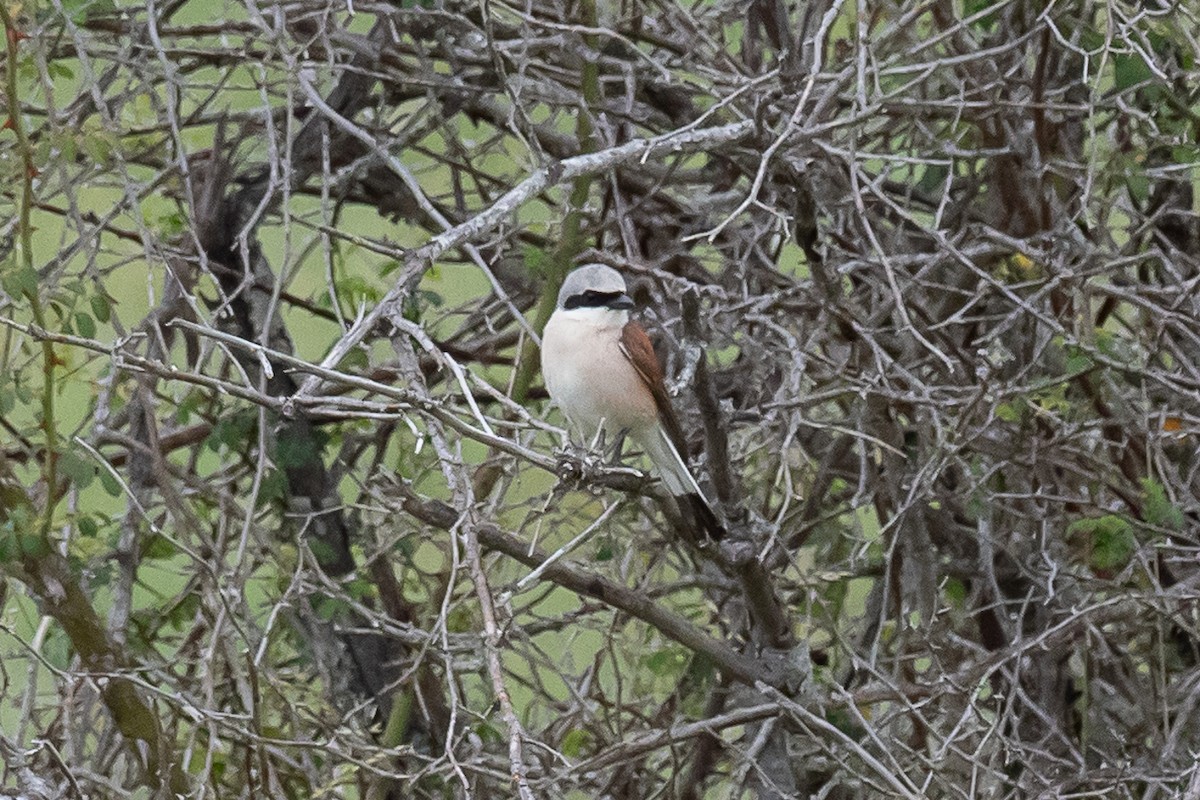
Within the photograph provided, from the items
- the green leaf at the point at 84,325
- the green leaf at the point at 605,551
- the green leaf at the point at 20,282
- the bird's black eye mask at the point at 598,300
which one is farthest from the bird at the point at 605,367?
the green leaf at the point at 20,282

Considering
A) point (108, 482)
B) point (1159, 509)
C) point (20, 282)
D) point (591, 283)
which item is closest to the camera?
point (20, 282)

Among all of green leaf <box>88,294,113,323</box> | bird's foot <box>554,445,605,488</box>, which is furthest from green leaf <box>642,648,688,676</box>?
green leaf <box>88,294,113,323</box>

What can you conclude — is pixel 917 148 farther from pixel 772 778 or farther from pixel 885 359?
pixel 772 778

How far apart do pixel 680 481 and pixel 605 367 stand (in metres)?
0.42

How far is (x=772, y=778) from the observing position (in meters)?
3.33

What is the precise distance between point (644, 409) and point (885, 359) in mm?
563

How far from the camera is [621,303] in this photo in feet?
11.6

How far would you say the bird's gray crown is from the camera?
137 inches

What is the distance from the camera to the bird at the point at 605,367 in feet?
11.5

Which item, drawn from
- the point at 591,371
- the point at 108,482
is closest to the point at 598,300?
the point at 591,371

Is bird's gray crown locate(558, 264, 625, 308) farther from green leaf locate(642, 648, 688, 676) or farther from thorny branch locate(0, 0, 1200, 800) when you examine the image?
green leaf locate(642, 648, 688, 676)

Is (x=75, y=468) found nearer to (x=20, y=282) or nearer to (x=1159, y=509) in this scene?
(x=20, y=282)

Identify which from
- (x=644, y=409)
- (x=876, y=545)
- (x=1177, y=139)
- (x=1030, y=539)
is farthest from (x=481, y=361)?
(x=1177, y=139)

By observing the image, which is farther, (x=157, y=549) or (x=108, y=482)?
(x=157, y=549)
